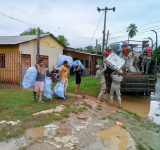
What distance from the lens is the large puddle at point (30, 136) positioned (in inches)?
118

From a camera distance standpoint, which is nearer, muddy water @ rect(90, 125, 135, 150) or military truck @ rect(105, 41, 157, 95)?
muddy water @ rect(90, 125, 135, 150)

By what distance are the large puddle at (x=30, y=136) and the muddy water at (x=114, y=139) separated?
0.78 meters

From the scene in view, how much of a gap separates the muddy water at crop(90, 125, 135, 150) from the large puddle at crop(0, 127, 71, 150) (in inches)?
30.7

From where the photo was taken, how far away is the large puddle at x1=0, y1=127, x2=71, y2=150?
3000 mm

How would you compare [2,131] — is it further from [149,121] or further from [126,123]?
[149,121]

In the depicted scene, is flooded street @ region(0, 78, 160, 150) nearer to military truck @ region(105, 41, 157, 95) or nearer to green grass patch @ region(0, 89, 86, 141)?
green grass patch @ region(0, 89, 86, 141)

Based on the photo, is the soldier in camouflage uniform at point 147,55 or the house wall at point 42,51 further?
the house wall at point 42,51

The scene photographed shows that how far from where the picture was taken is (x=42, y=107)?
5.11m

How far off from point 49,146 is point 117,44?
689 centimetres

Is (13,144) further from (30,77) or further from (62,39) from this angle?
(62,39)

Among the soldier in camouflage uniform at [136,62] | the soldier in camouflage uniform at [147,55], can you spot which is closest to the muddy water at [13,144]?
the soldier in camouflage uniform at [147,55]

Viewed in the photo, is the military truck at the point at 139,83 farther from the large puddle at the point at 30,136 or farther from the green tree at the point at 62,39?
the green tree at the point at 62,39

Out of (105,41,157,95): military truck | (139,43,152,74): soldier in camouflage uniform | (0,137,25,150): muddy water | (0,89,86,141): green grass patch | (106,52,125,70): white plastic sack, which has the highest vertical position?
(139,43,152,74): soldier in camouflage uniform

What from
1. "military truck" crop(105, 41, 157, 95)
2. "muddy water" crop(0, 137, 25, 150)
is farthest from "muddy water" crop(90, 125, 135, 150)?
"military truck" crop(105, 41, 157, 95)
